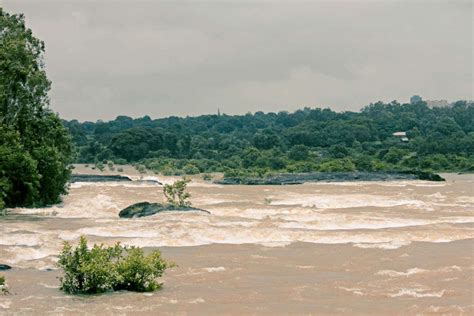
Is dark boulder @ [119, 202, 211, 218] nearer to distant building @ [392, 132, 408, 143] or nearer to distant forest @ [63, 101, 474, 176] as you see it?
A: distant forest @ [63, 101, 474, 176]

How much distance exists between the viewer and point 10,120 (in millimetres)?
32188

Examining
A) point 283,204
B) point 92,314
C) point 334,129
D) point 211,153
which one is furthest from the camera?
point 334,129

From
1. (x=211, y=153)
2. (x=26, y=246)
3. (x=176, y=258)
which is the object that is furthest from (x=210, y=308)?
(x=211, y=153)

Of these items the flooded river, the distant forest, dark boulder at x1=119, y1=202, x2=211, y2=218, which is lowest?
the flooded river

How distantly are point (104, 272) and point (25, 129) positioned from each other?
2037 cm

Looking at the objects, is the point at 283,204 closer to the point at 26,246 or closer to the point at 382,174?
the point at 26,246

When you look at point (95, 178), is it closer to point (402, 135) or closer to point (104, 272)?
point (104, 272)

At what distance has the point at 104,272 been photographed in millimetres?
14875

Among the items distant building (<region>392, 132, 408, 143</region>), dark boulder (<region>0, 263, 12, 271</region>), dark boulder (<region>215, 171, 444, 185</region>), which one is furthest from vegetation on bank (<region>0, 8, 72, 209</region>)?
distant building (<region>392, 132, 408, 143</region>)

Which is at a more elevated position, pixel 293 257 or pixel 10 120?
pixel 10 120

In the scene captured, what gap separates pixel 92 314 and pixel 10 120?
21.1m

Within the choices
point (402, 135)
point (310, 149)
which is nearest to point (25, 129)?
point (310, 149)

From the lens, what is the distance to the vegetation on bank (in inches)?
1180

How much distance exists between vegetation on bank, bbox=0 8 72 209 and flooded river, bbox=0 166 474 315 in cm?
119
